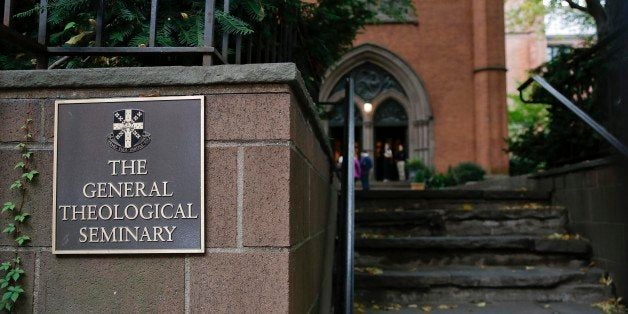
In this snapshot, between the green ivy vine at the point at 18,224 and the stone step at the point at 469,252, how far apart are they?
346 cm

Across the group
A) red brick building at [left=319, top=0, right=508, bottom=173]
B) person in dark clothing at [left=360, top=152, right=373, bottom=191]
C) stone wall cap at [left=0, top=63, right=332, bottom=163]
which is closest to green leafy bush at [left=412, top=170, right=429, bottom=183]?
red brick building at [left=319, top=0, right=508, bottom=173]

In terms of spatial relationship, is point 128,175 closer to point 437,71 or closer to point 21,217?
point 21,217

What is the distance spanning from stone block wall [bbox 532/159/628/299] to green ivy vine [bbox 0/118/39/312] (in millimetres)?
4493

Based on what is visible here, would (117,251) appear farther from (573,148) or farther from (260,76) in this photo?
(573,148)

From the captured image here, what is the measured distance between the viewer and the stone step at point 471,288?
467 cm

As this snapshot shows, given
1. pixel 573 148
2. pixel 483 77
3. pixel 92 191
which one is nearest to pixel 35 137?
pixel 92 191

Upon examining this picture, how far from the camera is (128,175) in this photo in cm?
221

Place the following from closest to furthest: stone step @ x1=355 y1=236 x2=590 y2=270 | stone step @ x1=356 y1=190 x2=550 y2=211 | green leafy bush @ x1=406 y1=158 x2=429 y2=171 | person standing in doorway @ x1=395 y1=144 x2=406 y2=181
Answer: stone step @ x1=355 y1=236 x2=590 y2=270
stone step @ x1=356 y1=190 x2=550 y2=211
green leafy bush @ x1=406 y1=158 x2=429 y2=171
person standing in doorway @ x1=395 y1=144 x2=406 y2=181

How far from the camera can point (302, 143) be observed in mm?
2561

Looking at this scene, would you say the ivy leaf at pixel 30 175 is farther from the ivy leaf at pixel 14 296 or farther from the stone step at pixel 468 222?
the stone step at pixel 468 222

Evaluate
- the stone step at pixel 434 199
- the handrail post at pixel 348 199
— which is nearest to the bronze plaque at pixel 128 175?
the handrail post at pixel 348 199

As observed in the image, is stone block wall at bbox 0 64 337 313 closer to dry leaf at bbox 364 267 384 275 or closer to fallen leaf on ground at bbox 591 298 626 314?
dry leaf at bbox 364 267 384 275

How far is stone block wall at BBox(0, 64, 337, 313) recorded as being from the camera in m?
2.11

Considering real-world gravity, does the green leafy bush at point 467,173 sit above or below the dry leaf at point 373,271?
above
